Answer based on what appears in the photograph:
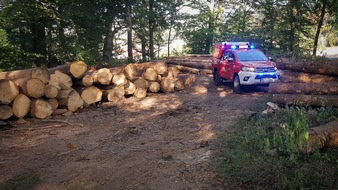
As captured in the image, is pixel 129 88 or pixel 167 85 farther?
pixel 167 85

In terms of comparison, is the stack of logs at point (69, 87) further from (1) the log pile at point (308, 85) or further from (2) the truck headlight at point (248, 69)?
(1) the log pile at point (308, 85)

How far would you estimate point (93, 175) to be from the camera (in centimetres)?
536

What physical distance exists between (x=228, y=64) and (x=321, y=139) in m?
8.33

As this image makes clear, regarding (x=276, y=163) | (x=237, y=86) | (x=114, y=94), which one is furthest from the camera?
(x=237, y=86)

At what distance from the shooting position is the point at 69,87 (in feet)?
34.3

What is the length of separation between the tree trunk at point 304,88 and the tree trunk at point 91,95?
6465 millimetres

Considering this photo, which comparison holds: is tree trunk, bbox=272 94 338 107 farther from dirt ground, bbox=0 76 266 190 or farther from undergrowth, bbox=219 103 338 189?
undergrowth, bbox=219 103 338 189

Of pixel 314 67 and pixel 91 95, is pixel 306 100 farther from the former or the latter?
pixel 91 95

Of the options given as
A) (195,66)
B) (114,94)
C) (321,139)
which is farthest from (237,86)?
(321,139)

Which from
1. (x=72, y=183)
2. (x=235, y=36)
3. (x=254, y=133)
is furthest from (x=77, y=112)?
(x=235, y=36)

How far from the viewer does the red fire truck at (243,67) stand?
12.0m

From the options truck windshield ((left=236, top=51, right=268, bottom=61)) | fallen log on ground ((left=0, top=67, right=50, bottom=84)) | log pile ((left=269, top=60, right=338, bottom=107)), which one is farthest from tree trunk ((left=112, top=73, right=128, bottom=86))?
log pile ((left=269, top=60, right=338, bottom=107))

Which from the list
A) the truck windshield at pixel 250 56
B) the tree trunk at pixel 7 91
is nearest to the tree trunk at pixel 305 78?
the truck windshield at pixel 250 56

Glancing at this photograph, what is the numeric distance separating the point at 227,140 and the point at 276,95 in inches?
147
